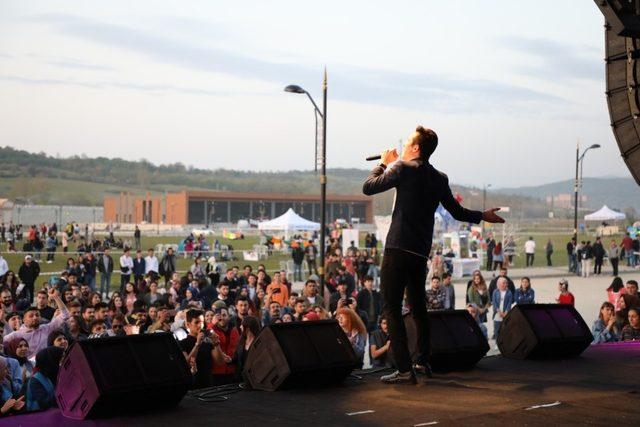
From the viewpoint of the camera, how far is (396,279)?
21.7 ft

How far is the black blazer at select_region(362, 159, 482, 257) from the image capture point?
6487mm


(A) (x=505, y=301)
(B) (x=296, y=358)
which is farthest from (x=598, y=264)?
(B) (x=296, y=358)

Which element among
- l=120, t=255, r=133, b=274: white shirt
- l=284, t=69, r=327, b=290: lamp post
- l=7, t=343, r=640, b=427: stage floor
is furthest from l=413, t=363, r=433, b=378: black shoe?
l=120, t=255, r=133, b=274: white shirt

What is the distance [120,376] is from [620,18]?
5103 millimetres

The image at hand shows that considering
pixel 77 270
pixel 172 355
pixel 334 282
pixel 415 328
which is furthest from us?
pixel 77 270

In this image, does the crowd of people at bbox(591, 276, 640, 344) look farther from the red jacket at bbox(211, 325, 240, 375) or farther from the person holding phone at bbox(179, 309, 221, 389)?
the person holding phone at bbox(179, 309, 221, 389)

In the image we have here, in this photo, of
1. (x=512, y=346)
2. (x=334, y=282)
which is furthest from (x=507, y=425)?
(x=334, y=282)

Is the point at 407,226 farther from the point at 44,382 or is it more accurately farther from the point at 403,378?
the point at 44,382

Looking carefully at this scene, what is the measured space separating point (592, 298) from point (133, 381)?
1087 inches

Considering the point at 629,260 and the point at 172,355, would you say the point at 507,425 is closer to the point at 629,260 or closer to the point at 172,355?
the point at 172,355

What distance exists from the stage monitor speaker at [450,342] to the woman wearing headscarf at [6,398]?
9.19ft

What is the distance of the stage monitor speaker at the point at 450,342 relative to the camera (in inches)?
287

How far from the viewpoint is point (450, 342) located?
24.3 feet

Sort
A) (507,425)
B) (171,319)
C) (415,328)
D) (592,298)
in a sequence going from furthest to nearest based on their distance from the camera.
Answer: (592,298)
(171,319)
(415,328)
(507,425)
